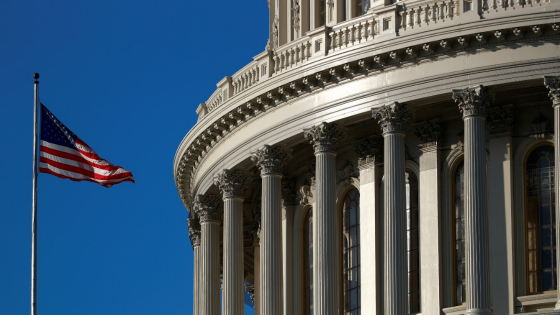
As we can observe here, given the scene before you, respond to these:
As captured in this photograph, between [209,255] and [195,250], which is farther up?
[195,250]

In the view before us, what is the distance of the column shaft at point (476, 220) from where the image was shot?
52156 mm

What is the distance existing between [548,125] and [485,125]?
1.89m

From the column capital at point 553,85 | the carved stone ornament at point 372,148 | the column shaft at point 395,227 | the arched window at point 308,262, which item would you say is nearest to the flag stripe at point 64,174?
the column shaft at point 395,227

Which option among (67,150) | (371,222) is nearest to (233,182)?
(371,222)

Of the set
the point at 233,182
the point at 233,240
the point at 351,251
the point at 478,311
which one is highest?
the point at 233,182

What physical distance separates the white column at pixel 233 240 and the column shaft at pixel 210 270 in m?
2.65

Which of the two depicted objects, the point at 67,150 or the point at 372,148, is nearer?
the point at 67,150

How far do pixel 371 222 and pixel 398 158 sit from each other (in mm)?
4178

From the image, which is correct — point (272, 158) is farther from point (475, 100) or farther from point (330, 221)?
point (475, 100)

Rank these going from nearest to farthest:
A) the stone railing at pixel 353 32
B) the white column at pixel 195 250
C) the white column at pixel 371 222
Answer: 1. the stone railing at pixel 353 32
2. the white column at pixel 371 222
3. the white column at pixel 195 250

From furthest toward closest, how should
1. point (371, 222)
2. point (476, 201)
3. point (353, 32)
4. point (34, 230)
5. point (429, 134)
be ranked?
point (371, 222)
point (429, 134)
point (353, 32)
point (476, 201)
point (34, 230)

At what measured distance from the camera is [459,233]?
56594 millimetres

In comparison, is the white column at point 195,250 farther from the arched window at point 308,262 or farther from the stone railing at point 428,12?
the stone railing at point 428,12

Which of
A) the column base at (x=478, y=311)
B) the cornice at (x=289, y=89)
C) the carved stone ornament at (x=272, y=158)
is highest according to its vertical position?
the cornice at (x=289, y=89)
